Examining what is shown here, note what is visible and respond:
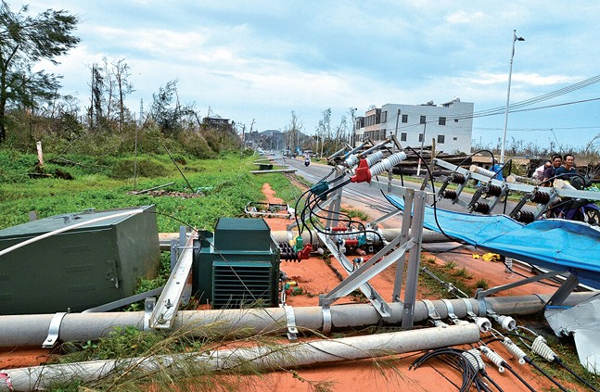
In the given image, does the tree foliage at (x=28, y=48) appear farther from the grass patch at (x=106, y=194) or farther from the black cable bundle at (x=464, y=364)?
the black cable bundle at (x=464, y=364)

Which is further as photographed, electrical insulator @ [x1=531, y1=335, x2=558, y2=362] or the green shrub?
the green shrub

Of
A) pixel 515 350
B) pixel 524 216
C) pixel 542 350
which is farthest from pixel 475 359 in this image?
pixel 524 216

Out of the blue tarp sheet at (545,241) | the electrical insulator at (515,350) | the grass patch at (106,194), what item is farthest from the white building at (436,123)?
the electrical insulator at (515,350)

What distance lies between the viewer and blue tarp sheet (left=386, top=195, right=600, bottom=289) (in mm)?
3473

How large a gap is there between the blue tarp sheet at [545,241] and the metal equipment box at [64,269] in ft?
10.1

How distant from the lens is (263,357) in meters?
2.31

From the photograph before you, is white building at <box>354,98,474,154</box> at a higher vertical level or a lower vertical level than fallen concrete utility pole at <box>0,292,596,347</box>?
higher

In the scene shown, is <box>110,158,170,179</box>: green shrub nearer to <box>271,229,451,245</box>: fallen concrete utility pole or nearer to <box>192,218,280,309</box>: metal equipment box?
<box>271,229,451,245</box>: fallen concrete utility pole

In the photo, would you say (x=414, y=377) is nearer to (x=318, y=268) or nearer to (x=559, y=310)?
(x=559, y=310)

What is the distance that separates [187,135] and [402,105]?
34.0 m

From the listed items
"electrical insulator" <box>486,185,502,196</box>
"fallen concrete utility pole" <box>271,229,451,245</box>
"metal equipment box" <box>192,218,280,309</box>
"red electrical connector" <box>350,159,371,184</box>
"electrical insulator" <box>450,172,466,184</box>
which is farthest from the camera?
"fallen concrete utility pole" <box>271,229,451,245</box>

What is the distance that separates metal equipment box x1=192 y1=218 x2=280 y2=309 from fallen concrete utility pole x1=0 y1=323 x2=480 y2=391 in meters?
1.02

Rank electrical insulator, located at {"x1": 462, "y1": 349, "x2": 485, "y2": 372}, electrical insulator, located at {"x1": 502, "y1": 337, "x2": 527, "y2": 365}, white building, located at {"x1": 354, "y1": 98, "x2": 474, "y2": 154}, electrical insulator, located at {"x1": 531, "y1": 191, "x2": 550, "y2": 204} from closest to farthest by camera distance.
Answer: electrical insulator, located at {"x1": 462, "y1": 349, "x2": 485, "y2": 372}
electrical insulator, located at {"x1": 502, "y1": 337, "x2": 527, "y2": 365}
electrical insulator, located at {"x1": 531, "y1": 191, "x2": 550, "y2": 204}
white building, located at {"x1": 354, "y1": 98, "x2": 474, "y2": 154}

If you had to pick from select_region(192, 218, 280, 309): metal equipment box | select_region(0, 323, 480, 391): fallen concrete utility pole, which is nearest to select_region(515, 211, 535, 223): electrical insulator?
select_region(0, 323, 480, 391): fallen concrete utility pole
